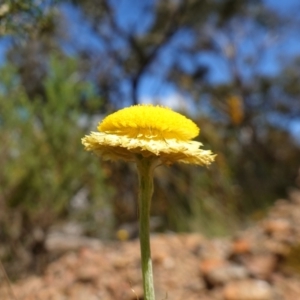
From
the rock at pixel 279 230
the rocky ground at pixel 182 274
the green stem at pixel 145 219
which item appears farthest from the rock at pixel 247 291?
the green stem at pixel 145 219

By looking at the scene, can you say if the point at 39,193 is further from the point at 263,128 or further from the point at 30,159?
the point at 263,128

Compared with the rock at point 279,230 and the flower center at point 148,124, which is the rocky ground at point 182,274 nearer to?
the rock at point 279,230

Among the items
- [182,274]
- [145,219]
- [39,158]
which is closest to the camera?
[145,219]

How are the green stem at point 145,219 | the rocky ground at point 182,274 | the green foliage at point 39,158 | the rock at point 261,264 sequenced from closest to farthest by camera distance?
1. the green stem at point 145,219
2. the rocky ground at point 182,274
3. the rock at point 261,264
4. the green foliage at point 39,158

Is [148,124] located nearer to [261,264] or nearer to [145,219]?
[145,219]

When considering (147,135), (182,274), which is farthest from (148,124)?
(182,274)

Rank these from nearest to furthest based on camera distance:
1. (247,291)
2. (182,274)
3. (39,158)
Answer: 1. (247,291)
2. (182,274)
3. (39,158)
